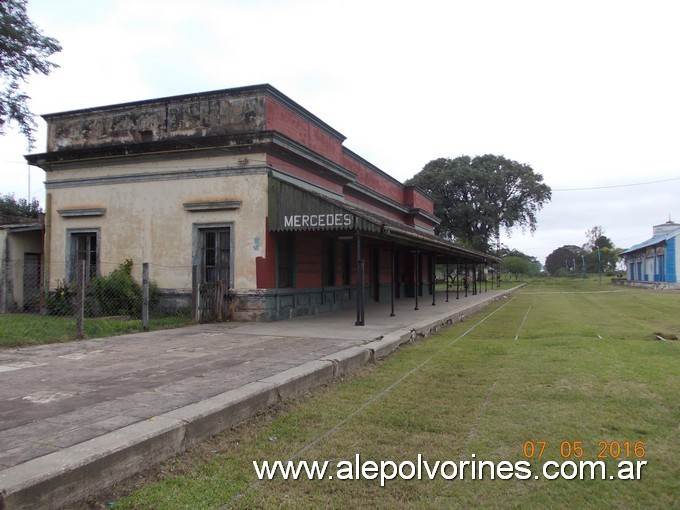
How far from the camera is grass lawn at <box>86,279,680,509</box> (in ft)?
10.9

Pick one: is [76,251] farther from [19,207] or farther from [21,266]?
[19,207]

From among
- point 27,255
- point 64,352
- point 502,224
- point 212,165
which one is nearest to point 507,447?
point 64,352

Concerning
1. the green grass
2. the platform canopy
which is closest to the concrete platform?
the green grass

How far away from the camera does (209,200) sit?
45.5ft

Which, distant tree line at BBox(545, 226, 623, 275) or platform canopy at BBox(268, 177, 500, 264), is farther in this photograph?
distant tree line at BBox(545, 226, 623, 275)

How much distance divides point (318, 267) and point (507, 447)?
1223 cm

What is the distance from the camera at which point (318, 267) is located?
16.2m

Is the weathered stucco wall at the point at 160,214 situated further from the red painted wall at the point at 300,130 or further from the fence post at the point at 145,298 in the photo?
the fence post at the point at 145,298

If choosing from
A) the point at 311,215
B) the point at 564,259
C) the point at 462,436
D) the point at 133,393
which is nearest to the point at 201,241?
the point at 311,215

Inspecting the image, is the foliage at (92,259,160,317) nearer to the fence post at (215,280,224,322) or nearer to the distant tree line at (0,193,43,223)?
the fence post at (215,280,224,322)

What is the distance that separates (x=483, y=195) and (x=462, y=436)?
185 ft

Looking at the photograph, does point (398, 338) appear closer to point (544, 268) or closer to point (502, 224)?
point (502, 224)

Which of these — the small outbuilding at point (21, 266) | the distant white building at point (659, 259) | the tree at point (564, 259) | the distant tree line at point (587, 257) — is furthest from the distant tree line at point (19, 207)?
the tree at point (564, 259)

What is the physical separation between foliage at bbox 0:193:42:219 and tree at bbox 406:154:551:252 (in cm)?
4002
